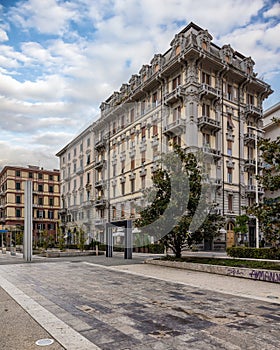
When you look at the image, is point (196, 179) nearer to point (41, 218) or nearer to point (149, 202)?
point (149, 202)

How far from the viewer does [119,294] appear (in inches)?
360

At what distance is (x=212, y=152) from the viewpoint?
33062 millimetres

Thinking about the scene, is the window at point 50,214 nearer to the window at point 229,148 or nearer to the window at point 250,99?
the window at point 229,148

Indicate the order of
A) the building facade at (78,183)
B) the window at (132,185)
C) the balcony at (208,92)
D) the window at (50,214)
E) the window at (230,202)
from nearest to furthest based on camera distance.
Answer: the window at (132,185) → the balcony at (208,92) → the window at (230,202) → the building facade at (78,183) → the window at (50,214)

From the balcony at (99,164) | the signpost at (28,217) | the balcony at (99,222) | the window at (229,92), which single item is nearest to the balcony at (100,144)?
the balcony at (99,164)

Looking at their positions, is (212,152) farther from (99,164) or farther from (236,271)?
(236,271)

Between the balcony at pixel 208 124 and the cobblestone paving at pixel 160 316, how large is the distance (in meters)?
23.1

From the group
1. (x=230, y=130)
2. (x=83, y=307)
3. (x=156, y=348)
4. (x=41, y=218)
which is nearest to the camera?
(x=156, y=348)

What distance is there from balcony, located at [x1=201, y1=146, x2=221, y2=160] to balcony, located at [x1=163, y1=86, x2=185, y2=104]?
5.19 m

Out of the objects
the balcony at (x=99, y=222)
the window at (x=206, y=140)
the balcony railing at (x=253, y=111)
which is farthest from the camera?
the balcony railing at (x=253, y=111)

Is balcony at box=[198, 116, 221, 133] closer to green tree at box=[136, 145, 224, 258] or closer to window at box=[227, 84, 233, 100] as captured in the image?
window at box=[227, 84, 233, 100]

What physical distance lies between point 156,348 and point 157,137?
2849 cm

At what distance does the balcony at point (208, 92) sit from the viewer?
32.3m

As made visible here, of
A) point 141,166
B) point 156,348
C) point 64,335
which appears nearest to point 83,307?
point 64,335
